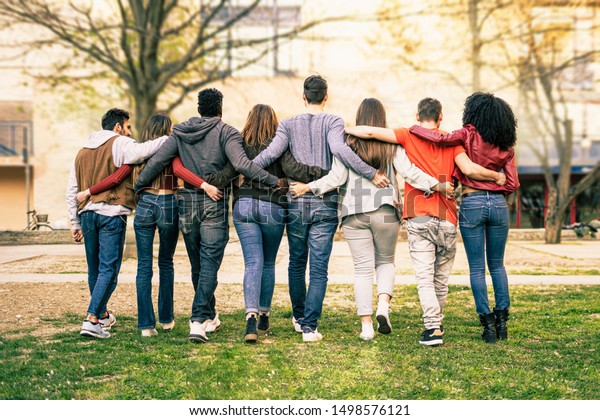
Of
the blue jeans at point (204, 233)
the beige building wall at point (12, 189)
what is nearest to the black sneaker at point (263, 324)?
the blue jeans at point (204, 233)

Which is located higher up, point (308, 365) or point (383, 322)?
point (383, 322)

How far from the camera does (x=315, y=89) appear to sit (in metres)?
5.62

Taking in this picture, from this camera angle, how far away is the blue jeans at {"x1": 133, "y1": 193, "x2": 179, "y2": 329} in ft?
18.9

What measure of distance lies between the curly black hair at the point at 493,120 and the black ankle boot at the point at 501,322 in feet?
4.21

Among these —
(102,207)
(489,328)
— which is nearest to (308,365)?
(489,328)

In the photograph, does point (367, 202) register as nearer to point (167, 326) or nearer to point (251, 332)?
point (251, 332)

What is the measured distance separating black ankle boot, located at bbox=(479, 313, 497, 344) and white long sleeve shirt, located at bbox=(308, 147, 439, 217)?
113 centimetres

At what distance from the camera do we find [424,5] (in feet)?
50.9

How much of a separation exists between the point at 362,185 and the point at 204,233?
1292 mm

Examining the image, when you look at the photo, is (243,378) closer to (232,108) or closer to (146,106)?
(146,106)

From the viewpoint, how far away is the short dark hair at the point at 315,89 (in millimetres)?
5629

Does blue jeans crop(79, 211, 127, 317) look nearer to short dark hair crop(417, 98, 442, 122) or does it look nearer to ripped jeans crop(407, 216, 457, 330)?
ripped jeans crop(407, 216, 457, 330)

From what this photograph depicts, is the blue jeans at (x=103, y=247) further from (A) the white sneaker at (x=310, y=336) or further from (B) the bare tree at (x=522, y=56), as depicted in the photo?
(B) the bare tree at (x=522, y=56)

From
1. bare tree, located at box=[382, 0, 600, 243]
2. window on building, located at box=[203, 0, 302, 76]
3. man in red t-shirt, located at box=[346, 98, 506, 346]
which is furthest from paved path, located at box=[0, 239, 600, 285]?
man in red t-shirt, located at box=[346, 98, 506, 346]
